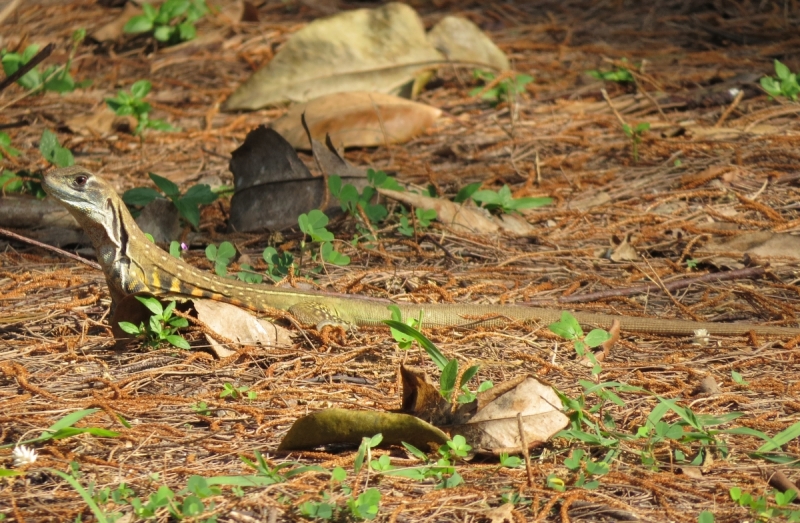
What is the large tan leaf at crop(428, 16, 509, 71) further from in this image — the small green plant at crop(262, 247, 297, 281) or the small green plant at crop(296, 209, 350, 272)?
the small green plant at crop(262, 247, 297, 281)

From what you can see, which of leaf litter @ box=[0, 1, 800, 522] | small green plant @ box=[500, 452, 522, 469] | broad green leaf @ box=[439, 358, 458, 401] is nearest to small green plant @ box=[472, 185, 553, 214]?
leaf litter @ box=[0, 1, 800, 522]

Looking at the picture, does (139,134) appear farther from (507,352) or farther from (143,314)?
(507,352)

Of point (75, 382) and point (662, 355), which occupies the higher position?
point (75, 382)

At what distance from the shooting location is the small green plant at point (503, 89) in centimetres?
704

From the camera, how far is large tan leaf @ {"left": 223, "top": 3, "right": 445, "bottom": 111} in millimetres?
6930

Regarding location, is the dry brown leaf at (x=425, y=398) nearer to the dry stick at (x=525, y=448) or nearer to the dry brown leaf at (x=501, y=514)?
the dry stick at (x=525, y=448)

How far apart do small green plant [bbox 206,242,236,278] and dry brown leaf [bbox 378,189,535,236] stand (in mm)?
1055

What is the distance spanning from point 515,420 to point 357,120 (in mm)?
3783

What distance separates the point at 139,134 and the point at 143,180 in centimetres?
80

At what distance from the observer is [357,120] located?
247 inches

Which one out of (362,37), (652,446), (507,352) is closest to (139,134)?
(362,37)

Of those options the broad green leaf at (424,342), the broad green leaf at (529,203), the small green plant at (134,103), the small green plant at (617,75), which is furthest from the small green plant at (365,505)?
the small green plant at (617,75)

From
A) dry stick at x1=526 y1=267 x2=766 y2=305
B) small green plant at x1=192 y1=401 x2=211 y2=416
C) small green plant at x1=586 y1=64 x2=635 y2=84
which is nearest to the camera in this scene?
small green plant at x1=192 y1=401 x2=211 y2=416

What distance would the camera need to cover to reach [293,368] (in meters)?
3.68
